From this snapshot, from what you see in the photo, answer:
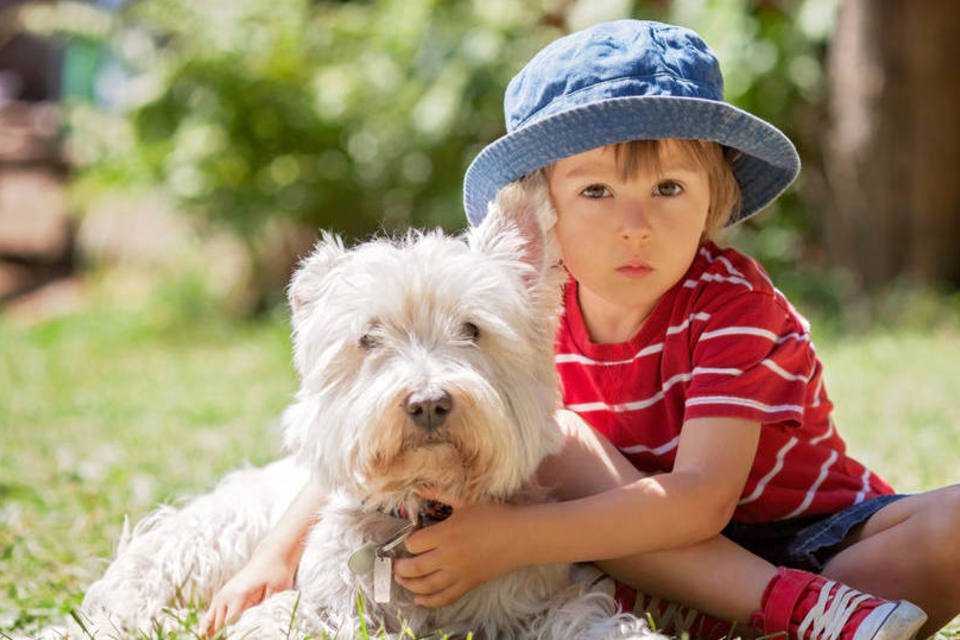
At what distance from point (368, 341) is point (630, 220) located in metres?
0.73

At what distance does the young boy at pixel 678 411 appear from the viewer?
8.71 ft

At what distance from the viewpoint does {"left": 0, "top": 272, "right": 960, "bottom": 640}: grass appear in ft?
12.8

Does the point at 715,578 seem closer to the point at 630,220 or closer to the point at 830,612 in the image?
the point at 830,612

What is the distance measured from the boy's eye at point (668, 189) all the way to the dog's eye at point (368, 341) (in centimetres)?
82

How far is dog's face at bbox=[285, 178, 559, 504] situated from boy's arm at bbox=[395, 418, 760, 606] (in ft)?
0.32

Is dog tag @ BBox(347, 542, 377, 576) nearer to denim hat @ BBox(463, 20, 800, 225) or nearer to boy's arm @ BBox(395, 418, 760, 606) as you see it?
boy's arm @ BBox(395, 418, 760, 606)

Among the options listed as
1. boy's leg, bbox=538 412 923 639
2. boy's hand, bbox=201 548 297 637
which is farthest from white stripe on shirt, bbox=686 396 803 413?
boy's hand, bbox=201 548 297 637

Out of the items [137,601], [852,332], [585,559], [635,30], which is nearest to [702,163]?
[635,30]

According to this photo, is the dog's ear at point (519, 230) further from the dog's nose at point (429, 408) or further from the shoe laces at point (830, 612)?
the shoe laces at point (830, 612)

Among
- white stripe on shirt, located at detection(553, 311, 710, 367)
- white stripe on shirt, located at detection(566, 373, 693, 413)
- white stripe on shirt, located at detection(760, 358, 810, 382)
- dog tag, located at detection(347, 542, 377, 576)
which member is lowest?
dog tag, located at detection(347, 542, 377, 576)

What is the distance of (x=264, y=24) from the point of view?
10273mm

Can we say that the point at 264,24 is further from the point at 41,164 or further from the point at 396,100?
the point at 41,164

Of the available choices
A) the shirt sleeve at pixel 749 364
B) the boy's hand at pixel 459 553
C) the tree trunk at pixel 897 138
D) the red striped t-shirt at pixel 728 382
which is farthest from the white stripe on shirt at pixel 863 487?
the tree trunk at pixel 897 138

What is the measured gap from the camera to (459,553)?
261cm
